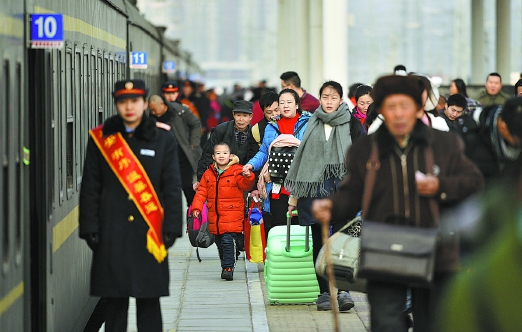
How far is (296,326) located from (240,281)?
2821mm

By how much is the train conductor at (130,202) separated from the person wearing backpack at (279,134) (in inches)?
142

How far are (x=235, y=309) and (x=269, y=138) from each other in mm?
1673

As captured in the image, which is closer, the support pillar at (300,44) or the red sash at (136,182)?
the red sash at (136,182)

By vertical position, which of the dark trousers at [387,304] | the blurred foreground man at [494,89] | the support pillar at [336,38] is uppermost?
the support pillar at [336,38]

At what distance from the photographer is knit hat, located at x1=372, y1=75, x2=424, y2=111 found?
6199mm

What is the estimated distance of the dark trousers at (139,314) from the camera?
7.25 m

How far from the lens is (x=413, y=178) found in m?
6.21

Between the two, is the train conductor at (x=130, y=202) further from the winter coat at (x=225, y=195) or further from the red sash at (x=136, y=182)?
the winter coat at (x=225, y=195)

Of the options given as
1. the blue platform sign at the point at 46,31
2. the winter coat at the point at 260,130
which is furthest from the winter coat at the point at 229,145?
the blue platform sign at the point at 46,31

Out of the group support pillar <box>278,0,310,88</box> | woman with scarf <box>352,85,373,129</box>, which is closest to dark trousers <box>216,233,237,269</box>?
woman with scarf <box>352,85,373,129</box>

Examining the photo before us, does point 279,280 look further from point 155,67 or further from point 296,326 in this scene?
point 155,67

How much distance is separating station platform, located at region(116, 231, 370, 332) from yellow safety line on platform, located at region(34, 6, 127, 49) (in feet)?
7.41

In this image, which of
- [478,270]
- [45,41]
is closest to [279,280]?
[45,41]

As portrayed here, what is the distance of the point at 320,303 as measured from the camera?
10.0 meters
